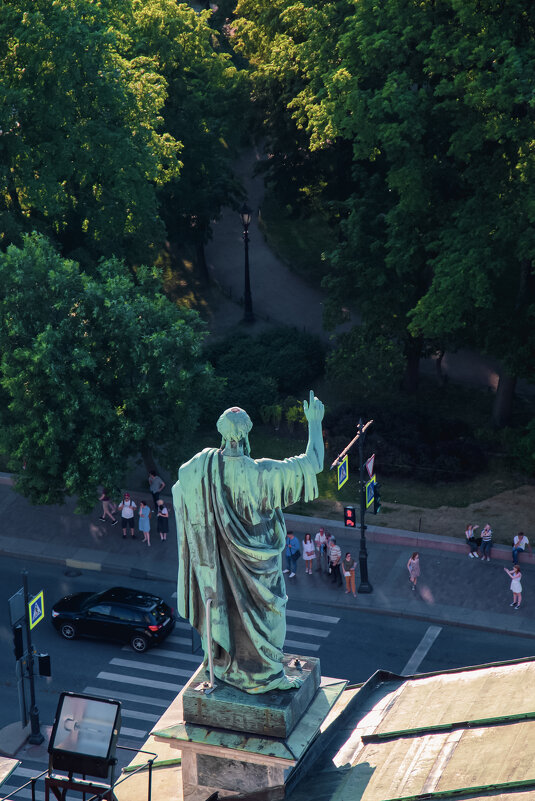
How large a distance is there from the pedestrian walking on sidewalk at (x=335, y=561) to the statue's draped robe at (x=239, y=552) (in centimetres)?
2146

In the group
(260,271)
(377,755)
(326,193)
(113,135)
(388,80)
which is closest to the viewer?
(377,755)

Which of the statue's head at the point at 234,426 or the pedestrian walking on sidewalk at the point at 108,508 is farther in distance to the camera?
the pedestrian walking on sidewalk at the point at 108,508

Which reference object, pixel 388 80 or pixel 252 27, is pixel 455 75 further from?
pixel 252 27

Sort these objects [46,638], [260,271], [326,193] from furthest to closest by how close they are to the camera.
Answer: [260,271] → [326,193] → [46,638]

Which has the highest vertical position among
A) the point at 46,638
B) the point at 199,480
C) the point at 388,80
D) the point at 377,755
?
the point at 388,80

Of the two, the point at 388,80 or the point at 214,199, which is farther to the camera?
the point at 214,199

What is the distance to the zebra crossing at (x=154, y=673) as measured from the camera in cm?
2889

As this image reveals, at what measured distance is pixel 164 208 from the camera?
166 ft

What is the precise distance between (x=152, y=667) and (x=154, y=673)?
27cm

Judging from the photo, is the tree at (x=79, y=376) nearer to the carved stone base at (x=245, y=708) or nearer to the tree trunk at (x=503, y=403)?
the tree trunk at (x=503, y=403)

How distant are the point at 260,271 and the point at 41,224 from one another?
1703 cm

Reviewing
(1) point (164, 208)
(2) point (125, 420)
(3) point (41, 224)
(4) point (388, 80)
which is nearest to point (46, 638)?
(2) point (125, 420)

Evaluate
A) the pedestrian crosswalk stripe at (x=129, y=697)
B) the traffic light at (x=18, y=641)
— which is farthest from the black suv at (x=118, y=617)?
the traffic light at (x=18, y=641)

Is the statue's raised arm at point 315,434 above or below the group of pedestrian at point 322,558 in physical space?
above
